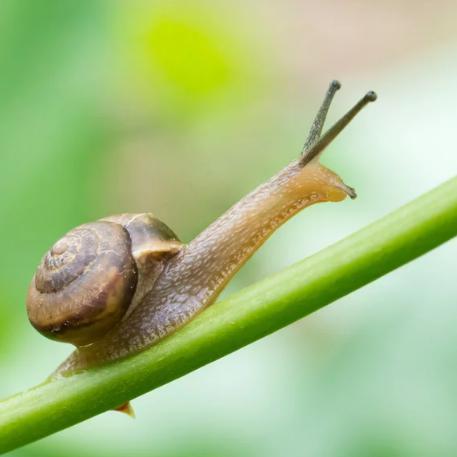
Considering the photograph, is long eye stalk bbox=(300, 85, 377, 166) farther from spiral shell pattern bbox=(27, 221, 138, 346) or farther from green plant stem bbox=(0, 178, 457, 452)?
green plant stem bbox=(0, 178, 457, 452)

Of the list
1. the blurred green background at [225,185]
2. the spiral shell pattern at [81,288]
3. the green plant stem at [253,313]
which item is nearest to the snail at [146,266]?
the spiral shell pattern at [81,288]

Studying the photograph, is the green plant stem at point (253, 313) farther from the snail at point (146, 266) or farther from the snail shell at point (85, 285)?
the snail shell at point (85, 285)

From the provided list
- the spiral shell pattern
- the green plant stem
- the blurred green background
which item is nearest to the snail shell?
the spiral shell pattern

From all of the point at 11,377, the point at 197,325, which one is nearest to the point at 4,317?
the point at 11,377

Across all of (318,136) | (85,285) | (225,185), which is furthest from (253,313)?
(225,185)

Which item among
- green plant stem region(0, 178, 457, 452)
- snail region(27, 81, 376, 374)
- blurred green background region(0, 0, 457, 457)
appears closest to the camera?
green plant stem region(0, 178, 457, 452)

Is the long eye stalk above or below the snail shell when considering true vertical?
above

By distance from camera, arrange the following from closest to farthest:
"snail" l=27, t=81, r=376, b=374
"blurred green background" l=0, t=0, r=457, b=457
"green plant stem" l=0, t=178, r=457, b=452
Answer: "green plant stem" l=0, t=178, r=457, b=452 → "snail" l=27, t=81, r=376, b=374 → "blurred green background" l=0, t=0, r=457, b=457
